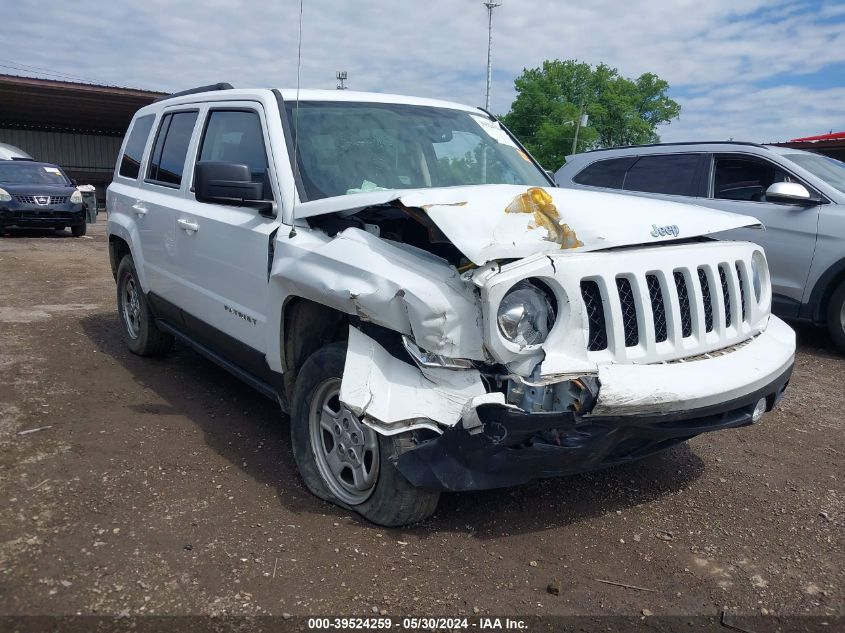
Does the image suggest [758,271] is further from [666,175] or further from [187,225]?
[666,175]

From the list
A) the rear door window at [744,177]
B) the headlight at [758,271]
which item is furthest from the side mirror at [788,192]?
the headlight at [758,271]

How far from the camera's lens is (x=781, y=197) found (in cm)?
611

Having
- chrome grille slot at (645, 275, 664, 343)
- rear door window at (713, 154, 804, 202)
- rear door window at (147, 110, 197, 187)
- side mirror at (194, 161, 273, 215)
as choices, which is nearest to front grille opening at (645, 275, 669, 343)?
chrome grille slot at (645, 275, 664, 343)

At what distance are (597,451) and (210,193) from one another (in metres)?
2.13

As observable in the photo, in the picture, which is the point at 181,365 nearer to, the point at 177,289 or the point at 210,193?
the point at 177,289

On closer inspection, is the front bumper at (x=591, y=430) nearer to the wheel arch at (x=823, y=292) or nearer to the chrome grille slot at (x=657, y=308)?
the chrome grille slot at (x=657, y=308)

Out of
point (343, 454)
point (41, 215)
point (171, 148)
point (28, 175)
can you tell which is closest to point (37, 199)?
point (41, 215)

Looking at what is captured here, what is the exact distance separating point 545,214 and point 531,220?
3.2 inches

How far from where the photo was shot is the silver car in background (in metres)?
6.31

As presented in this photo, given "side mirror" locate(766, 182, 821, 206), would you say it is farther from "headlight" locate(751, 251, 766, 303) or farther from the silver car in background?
"headlight" locate(751, 251, 766, 303)

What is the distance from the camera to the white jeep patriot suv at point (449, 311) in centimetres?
262

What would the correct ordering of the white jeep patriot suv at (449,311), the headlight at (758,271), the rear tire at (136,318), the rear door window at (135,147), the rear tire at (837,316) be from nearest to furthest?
the white jeep patriot suv at (449,311)
the headlight at (758,271)
the rear door window at (135,147)
the rear tire at (136,318)
the rear tire at (837,316)

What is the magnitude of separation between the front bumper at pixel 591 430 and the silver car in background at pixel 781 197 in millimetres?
3532

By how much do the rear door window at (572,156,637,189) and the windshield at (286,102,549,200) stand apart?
369 cm
